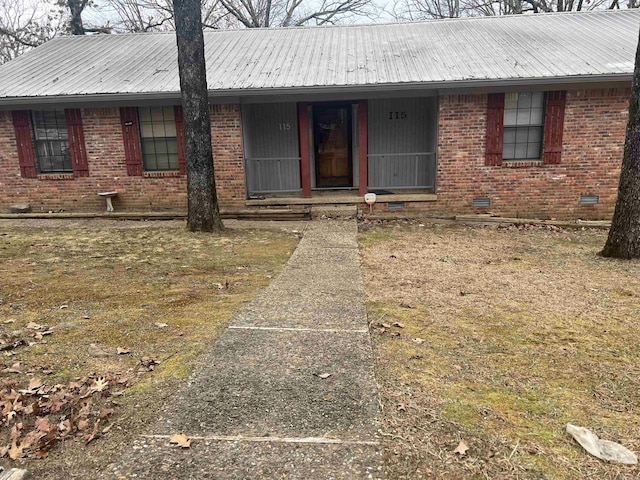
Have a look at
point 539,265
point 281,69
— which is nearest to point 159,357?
point 539,265

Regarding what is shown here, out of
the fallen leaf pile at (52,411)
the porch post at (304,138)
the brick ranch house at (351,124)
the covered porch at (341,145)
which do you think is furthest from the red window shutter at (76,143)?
the fallen leaf pile at (52,411)

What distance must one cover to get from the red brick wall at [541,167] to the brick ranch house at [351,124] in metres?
0.03

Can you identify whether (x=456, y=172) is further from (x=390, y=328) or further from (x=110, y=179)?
A: (x=110, y=179)

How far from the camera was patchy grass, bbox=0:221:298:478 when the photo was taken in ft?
10.1

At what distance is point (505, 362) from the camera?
3.52 meters

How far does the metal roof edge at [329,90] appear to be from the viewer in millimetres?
9234

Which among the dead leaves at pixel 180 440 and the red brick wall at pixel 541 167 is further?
the red brick wall at pixel 541 167

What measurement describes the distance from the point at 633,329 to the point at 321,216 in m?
6.80

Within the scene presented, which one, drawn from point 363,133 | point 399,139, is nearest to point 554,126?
point 399,139

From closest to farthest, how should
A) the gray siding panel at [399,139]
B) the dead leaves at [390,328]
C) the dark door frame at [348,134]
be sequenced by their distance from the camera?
the dead leaves at [390,328], the gray siding panel at [399,139], the dark door frame at [348,134]

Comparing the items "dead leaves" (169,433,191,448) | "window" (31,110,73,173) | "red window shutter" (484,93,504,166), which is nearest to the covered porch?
"red window shutter" (484,93,504,166)

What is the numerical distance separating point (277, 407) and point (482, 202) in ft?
28.5

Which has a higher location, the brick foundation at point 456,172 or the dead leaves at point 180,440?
the brick foundation at point 456,172

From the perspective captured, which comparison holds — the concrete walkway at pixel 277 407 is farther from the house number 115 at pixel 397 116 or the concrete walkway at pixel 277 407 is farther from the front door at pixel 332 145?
the house number 115 at pixel 397 116
